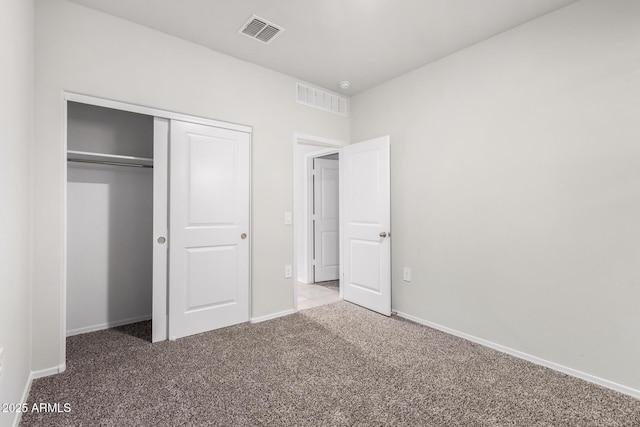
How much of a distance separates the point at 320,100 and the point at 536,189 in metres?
2.40

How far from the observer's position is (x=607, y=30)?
6.63 feet

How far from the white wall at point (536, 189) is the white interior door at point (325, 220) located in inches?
75.9

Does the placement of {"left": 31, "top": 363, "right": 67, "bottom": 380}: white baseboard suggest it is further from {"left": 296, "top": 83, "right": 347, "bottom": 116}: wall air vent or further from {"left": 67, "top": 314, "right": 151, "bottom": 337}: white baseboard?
{"left": 296, "top": 83, "right": 347, "bottom": 116}: wall air vent

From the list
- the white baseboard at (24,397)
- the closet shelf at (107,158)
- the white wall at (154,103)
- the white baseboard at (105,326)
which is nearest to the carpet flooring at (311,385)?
the white baseboard at (24,397)

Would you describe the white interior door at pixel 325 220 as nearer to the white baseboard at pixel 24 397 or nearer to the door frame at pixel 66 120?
the door frame at pixel 66 120

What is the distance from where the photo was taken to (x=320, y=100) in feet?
12.0

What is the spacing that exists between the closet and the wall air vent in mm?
809

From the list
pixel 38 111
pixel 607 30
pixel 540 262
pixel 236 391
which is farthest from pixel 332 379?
pixel 607 30

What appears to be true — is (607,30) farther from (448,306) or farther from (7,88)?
(7,88)

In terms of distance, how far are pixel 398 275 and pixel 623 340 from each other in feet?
5.81

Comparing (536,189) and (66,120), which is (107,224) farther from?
(536,189)

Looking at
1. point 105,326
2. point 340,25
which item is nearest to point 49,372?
point 105,326

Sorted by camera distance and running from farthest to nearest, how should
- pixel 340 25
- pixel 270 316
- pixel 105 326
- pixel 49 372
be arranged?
pixel 270 316 < pixel 105 326 < pixel 340 25 < pixel 49 372

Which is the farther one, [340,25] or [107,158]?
[107,158]
